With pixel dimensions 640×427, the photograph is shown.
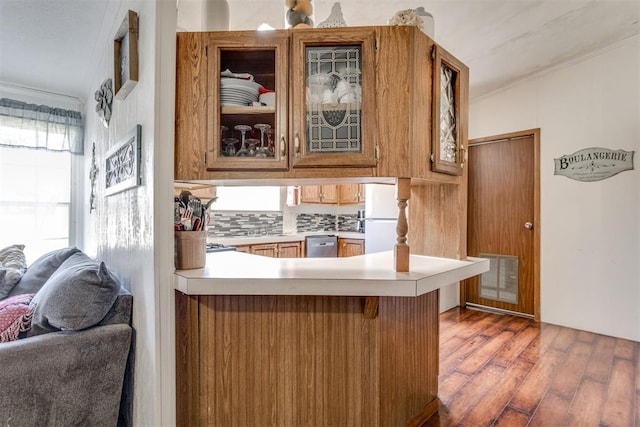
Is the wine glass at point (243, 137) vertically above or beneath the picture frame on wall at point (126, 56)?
beneath

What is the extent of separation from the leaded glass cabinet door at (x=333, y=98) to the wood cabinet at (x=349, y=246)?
3364 millimetres

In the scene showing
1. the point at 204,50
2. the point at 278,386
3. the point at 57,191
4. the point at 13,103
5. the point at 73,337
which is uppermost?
the point at 13,103

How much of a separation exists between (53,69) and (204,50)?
2.28 meters

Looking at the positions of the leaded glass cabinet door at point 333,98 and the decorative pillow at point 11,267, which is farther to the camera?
the decorative pillow at point 11,267

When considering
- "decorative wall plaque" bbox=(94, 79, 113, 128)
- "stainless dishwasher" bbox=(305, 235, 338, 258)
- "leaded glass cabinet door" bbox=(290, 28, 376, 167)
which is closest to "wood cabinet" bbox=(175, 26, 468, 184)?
"leaded glass cabinet door" bbox=(290, 28, 376, 167)

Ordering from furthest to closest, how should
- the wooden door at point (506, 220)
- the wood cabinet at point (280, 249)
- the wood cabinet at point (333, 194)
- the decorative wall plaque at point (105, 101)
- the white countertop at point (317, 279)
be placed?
1. the wood cabinet at point (333, 194)
2. the wood cabinet at point (280, 249)
3. the wooden door at point (506, 220)
4. the decorative wall plaque at point (105, 101)
5. the white countertop at point (317, 279)

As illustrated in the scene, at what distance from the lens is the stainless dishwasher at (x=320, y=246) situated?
178 inches

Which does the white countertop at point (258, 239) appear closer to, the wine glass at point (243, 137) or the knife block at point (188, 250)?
the knife block at point (188, 250)

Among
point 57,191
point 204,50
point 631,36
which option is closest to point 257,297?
point 204,50

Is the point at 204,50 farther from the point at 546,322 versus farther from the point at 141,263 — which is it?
the point at 546,322

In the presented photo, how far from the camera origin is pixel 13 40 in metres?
2.28

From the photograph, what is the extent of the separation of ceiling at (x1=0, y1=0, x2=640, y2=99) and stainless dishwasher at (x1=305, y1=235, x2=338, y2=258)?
2.60 meters

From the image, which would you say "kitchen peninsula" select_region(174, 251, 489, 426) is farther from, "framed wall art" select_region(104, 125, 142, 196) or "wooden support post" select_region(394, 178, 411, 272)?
"framed wall art" select_region(104, 125, 142, 196)

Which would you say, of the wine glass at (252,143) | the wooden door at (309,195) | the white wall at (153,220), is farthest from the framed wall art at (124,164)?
the wooden door at (309,195)
